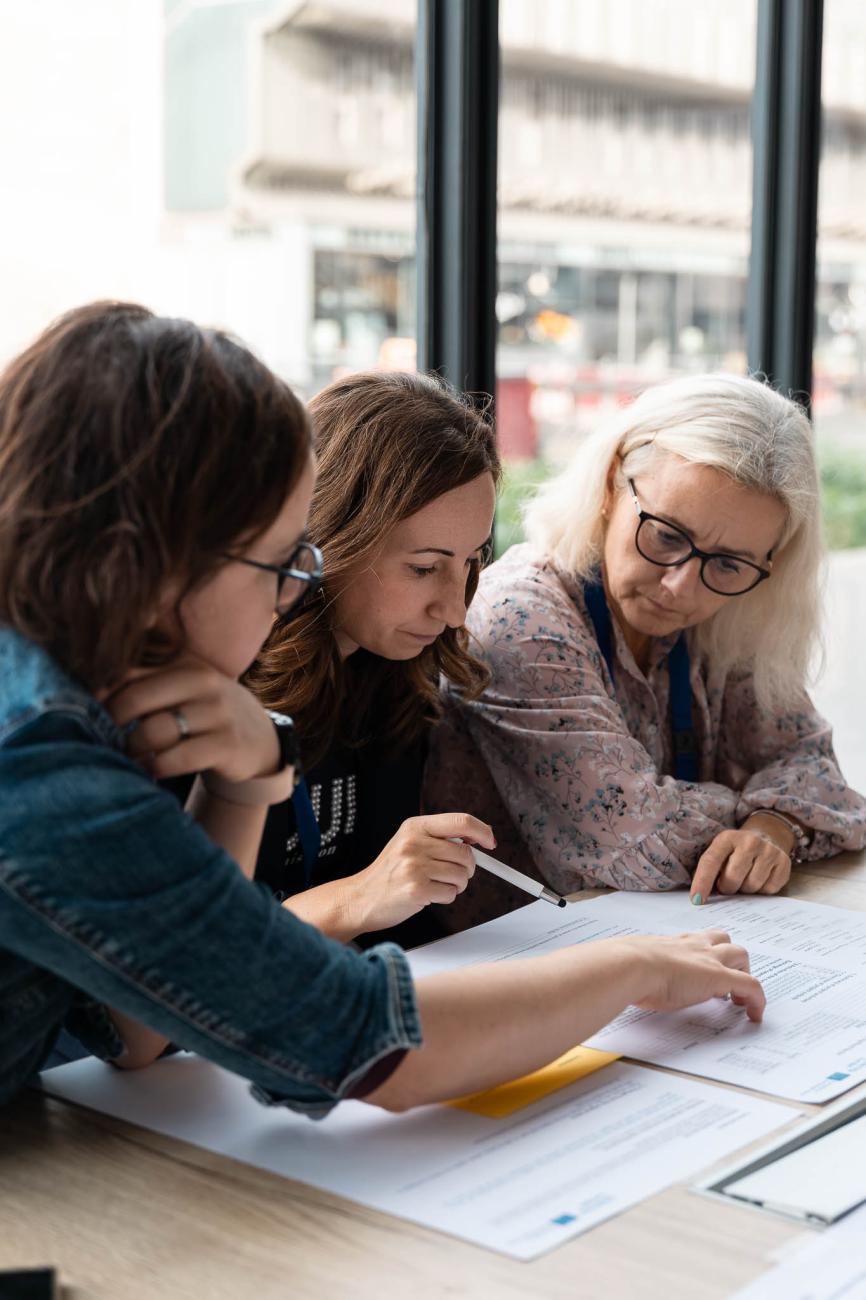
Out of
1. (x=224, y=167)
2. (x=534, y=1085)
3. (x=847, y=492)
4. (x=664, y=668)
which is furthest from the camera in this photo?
(x=847, y=492)

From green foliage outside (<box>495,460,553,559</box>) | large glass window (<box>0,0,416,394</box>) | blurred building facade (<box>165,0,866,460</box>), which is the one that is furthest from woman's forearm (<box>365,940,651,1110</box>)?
green foliage outside (<box>495,460,553,559</box>)

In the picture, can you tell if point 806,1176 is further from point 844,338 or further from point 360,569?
point 844,338

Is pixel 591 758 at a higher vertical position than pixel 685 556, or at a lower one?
lower

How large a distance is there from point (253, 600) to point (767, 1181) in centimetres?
53

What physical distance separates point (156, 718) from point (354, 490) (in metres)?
0.72

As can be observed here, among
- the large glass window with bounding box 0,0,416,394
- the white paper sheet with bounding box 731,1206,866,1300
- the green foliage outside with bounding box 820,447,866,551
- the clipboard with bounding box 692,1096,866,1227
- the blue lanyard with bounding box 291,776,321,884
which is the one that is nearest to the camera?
the white paper sheet with bounding box 731,1206,866,1300

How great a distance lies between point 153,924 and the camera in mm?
913

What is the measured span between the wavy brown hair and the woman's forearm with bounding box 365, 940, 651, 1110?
2.14 ft

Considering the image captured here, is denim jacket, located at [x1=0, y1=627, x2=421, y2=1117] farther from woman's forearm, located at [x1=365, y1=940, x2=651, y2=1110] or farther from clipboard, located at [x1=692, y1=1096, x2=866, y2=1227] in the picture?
clipboard, located at [x1=692, y1=1096, x2=866, y2=1227]

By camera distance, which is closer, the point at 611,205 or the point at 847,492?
the point at 611,205

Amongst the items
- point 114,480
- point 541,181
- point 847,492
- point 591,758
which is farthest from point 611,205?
point 114,480

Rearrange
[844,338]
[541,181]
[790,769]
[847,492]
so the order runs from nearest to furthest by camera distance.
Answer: [790,769], [541,181], [844,338], [847,492]

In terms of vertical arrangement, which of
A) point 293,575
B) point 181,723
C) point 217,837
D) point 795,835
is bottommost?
point 795,835

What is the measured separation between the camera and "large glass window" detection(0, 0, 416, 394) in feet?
6.90
